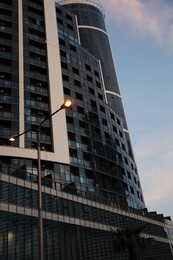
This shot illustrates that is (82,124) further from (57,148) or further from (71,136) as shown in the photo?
(57,148)

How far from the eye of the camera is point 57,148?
57281 millimetres

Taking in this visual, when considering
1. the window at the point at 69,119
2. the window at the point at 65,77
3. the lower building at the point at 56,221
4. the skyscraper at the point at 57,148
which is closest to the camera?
the lower building at the point at 56,221

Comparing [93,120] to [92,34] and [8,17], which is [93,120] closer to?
[8,17]

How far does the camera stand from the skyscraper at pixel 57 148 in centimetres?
4031

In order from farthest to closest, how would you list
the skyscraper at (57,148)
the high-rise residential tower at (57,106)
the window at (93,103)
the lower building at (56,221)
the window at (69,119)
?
1. the window at (93,103)
2. the window at (69,119)
3. the high-rise residential tower at (57,106)
4. the skyscraper at (57,148)
5. the lower building at (56,221)

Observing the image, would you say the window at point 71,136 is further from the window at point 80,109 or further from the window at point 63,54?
the window at point 63,54

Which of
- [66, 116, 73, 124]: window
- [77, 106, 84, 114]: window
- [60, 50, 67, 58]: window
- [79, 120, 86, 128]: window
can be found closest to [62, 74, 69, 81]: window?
[60, 50, 67, 58]: window

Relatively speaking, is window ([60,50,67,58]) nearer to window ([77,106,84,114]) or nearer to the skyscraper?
the skyscraper

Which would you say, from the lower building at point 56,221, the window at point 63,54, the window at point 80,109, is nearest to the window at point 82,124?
the window at point 80,109

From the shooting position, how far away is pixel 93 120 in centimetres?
7081

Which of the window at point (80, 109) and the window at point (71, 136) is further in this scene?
the window at point (80, 109)

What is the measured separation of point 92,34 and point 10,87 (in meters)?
97.6

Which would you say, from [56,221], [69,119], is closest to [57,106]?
[69,119]

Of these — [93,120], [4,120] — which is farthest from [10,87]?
[93,120]
